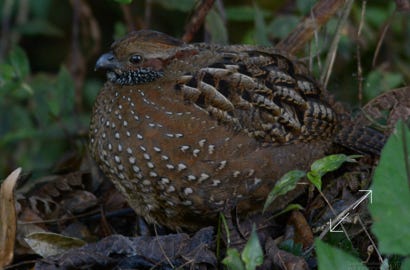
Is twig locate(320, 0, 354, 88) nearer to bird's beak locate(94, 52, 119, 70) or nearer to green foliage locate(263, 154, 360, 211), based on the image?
green foliage locate(263, 154, 360, 211)

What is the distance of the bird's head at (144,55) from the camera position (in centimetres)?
445

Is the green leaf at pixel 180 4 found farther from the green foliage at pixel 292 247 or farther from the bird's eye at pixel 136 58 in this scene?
the green foliage at pixel 292 247

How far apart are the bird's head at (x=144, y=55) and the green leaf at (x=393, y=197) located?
5.16 ft

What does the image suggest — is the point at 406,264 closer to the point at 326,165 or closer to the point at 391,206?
the point at 391,206

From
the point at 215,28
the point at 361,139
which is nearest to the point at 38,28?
the point at 215,28

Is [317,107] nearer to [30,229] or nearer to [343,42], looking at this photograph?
[30,229]

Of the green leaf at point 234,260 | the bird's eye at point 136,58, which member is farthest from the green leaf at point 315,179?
the bird's eye at point 136,58

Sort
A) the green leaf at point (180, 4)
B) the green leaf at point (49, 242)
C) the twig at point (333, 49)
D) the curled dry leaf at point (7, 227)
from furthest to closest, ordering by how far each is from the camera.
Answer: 1. the green leaf at point (180, 4)
2. the twig at point (333, 49)
3. the green leaf at point (49, 242)
4. the curled dry leaf at point (7, 227)

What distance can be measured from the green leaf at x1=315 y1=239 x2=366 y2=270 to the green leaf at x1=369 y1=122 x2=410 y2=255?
19cm

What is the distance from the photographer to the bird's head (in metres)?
4.45

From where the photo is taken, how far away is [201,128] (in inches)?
165

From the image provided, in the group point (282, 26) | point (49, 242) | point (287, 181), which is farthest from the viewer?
point (282, 26)

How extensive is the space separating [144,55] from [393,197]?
177 centimetres

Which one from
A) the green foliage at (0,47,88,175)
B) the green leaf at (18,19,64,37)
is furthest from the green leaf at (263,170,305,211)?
the green leaf at (18,19,64,37)
